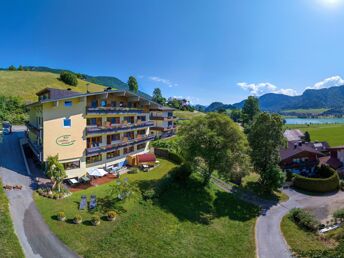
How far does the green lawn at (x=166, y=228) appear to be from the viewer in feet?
63.0

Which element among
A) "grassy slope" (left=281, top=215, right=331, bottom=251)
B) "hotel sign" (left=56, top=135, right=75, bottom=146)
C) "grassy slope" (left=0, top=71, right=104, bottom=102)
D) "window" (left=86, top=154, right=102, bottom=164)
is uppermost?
"grassy slope" (left=0, top=71, right=104, bottom=102)

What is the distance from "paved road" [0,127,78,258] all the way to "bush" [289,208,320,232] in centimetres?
2981

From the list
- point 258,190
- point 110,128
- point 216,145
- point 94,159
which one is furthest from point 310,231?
point 94,159

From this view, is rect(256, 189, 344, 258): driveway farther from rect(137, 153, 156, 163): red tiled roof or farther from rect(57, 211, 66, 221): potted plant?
rect(137, 153, 156, 163): red tiled roof

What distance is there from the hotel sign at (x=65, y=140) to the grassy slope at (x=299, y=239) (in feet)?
104

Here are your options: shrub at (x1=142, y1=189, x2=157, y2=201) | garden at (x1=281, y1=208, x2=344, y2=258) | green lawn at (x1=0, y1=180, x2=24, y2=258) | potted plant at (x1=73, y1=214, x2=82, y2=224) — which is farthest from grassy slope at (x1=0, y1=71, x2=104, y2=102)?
garden at (x1=281, y1=208, x2=344, y2=258)

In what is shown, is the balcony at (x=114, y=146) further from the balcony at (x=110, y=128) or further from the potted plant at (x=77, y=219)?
the potted plant at (x=77, y=219)

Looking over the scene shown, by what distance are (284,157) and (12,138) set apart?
203 feet

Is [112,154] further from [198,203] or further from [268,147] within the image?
[268,147]

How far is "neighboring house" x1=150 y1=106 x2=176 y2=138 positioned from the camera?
223ft

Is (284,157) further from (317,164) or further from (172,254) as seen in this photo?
(172,254)

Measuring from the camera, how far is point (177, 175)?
3603 cm

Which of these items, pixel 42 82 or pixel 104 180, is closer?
pixel 104 180

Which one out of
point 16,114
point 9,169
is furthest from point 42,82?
point 9,169
